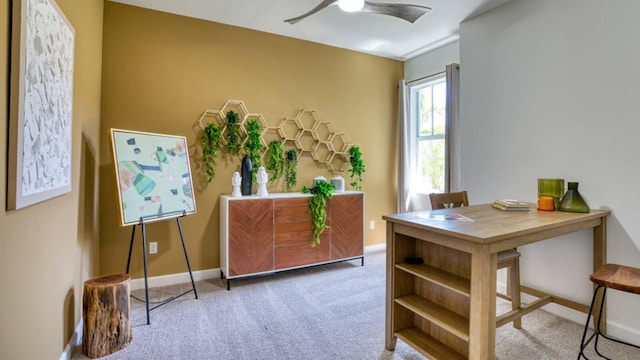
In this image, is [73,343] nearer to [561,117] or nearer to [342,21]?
[342,21]

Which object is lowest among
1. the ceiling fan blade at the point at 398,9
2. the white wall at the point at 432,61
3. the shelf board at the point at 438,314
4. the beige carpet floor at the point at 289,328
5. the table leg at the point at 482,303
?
the beige carpet floor at the point at 289,328

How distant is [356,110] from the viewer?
172 inches

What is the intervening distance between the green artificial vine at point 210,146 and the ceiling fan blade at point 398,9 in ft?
6.12

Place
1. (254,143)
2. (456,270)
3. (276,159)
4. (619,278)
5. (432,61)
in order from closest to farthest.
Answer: (619,278) → (456,270) → (254,143) → (276,159) → (432,61)

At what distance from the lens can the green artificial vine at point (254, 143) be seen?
11.6 feet

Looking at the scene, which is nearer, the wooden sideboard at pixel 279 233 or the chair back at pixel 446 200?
the chair back at pixel 446 200

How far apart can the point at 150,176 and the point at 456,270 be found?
7.95 ft

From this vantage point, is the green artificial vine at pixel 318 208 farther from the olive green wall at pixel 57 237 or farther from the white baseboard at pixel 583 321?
the olive green wall at pixel 57 237

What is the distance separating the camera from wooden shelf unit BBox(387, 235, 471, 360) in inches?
71.3

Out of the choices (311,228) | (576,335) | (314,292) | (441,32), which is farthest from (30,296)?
(441,32)

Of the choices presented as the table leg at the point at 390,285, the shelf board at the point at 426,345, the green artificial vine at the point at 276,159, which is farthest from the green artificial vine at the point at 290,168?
the shelf board at the point at 426,345

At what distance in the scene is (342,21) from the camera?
11.2ft

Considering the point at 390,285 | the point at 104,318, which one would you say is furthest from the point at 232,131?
the point at 390,285

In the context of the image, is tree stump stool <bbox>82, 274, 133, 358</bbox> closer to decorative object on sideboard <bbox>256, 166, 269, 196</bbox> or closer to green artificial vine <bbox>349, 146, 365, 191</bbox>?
decorative object on sideboard <bbox>256, 166, 269, 196</bbox>
